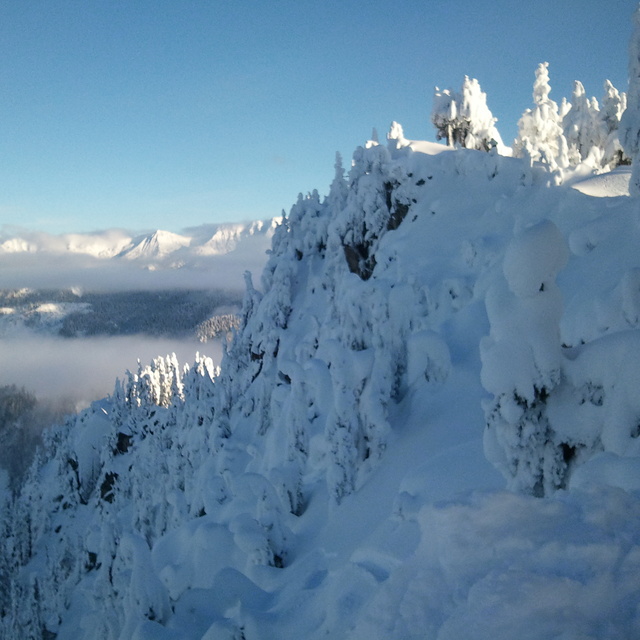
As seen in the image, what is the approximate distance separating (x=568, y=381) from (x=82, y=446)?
200 feet

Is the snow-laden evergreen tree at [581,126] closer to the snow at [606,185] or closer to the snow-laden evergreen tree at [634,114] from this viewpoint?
the snow at [606,185]

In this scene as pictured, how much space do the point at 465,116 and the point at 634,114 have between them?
2413 centimetres

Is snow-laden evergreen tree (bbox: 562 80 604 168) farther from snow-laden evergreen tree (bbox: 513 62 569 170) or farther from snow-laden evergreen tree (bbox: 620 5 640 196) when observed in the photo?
snow-laden evergreen tree (bbox: 620 5 640 196)

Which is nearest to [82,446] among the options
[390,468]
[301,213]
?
[301,213]

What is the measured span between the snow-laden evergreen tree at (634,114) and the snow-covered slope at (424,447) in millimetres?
1901

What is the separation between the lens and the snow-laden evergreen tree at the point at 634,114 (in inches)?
482

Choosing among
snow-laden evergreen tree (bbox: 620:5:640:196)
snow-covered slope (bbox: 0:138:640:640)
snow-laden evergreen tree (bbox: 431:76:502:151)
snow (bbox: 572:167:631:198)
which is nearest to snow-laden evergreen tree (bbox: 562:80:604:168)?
snow-laden evergreen tree (bbox: 431:76:502:151)

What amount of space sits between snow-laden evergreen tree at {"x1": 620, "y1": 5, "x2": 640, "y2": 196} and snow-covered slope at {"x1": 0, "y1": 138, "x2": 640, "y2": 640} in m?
1.90

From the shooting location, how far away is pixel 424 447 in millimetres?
11250

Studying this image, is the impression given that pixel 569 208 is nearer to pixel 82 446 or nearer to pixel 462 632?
pixel 462 632

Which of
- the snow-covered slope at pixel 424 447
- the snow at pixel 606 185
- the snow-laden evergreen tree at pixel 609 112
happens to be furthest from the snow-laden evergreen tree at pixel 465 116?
the snow at pixel 606 185

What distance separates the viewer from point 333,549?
403 inches

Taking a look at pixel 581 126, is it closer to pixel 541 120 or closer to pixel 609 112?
pixel 609 112

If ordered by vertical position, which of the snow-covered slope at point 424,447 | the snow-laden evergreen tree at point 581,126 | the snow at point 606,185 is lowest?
the snow-covered slope at point 424,447
